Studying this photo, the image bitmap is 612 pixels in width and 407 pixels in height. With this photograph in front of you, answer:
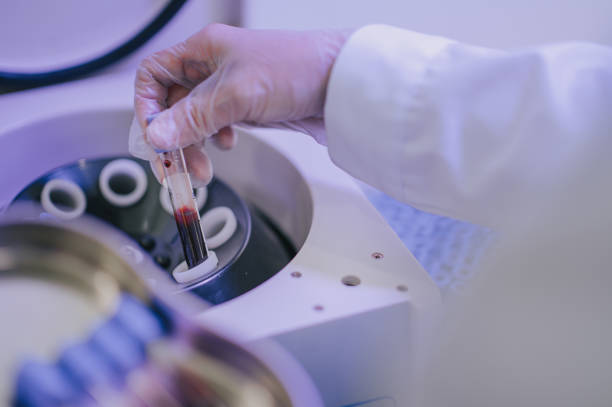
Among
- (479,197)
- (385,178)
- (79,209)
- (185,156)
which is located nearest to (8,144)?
(79,209)

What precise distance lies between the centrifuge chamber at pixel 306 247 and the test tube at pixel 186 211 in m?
0.13

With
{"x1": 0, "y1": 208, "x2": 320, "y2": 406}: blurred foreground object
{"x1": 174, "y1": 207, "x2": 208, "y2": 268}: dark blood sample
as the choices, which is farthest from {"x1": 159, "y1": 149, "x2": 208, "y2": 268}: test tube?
{"x1": 0, "y1": 208, "x2": 320, "y2": 406}: blurred foreground object

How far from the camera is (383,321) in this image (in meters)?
0.47

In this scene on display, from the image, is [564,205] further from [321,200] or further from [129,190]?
[129,190]

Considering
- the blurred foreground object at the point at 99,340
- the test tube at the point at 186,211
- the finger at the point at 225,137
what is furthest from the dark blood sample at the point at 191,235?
the blurred foreground object at the point at 99,340

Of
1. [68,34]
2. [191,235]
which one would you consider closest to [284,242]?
[191,235]

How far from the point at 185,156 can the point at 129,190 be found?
0.17 meters

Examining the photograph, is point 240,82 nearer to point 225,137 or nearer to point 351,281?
point 225,137

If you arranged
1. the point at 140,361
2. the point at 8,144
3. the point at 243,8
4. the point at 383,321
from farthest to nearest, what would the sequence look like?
1. the point at 243,8
2. the point at 8,144
3. the point at 383,321
4. the point at 140,361

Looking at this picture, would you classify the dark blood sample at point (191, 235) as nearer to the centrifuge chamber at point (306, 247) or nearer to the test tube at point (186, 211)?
the test tube at point (186, 211)

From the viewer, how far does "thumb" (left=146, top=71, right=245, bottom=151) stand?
20.3 inches

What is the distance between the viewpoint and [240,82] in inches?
20.1

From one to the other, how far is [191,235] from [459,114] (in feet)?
1.07

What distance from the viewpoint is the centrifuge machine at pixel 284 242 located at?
449mm
